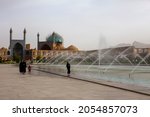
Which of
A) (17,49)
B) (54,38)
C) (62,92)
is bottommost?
(62,92)

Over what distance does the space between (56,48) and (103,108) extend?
348 ft

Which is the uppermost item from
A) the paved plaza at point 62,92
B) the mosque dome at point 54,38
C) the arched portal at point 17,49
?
the mosque dome at point 54,38

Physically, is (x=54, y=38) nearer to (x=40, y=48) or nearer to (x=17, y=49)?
(x=40, y=48)

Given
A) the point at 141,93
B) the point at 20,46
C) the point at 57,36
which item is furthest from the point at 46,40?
the point at 141,93

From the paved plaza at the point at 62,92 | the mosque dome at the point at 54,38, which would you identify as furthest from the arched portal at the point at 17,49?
the paved plaza at the point at 62,92

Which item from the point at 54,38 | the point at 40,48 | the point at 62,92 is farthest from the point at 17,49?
the point at 62,92

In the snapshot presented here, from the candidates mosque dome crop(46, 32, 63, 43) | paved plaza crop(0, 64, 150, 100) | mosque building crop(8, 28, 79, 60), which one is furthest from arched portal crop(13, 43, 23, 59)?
paved plaza crop(0, 64, 150, 100)

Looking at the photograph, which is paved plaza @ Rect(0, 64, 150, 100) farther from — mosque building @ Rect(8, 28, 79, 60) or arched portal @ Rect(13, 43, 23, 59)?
arched portal @ Rect(13, 43, 23, 59)

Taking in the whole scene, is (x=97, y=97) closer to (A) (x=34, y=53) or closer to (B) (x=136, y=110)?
(B) (x=136, y=110)

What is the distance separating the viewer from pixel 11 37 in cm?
9838

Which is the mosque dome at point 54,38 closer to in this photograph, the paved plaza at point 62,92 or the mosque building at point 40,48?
the mosque building at point 40,48

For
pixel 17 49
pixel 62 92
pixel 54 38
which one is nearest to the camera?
pixel 62 92

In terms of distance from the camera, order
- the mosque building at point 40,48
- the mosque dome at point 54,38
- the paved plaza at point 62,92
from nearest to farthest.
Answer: the paved plaza at point 62,92 < the mosque building at point 40,48 < the mosque dome at point 54,38

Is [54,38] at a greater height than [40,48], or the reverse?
[54,38]
